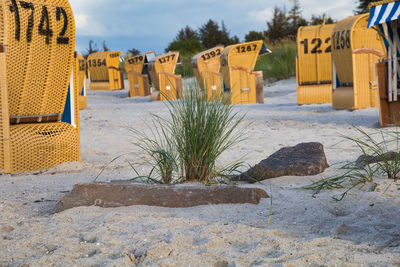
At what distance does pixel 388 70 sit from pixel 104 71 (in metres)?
17.3

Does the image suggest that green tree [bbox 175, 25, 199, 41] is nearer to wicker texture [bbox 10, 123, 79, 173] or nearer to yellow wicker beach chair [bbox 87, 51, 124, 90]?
yellow wicker beach chair [bbox 87, 51, 124, 90]

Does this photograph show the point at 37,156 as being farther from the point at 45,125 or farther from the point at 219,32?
the point at 219,32

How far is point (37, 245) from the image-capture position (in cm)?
227

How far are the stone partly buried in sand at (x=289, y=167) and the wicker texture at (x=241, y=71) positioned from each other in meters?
9.02

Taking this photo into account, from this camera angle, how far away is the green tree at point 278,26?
30453 millimetres

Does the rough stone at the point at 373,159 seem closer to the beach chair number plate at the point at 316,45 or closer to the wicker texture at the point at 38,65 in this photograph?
the wicker texture at the point at 38,65

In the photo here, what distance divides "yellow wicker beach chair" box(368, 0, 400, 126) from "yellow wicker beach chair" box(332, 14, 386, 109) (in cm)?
163

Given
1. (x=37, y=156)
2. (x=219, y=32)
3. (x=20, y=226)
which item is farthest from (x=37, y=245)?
(x=219, y=32)

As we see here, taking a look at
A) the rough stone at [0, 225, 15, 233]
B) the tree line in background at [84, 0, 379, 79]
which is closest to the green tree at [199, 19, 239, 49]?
the tree line in background at [84, 0, 379, 79]

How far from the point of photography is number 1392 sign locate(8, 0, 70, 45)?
4578mm

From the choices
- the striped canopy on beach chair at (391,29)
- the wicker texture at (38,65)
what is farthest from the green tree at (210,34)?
the wicker texture at (38,65)

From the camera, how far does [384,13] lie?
23.3 ft

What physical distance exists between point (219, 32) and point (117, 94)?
51.3ft

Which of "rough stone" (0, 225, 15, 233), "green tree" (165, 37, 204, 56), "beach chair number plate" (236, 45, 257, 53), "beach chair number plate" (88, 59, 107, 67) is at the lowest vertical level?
"rough stone" (0, 225, 15, 233)
